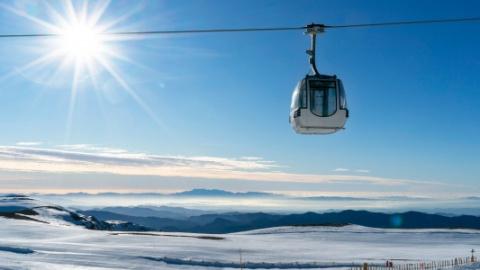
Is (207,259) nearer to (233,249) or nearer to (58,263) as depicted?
(233,249)

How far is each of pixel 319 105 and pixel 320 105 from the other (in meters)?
0.03

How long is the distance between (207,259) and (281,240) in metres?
21.0

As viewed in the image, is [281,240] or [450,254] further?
[281,240]

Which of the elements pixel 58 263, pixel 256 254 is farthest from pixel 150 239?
pixel 58 263

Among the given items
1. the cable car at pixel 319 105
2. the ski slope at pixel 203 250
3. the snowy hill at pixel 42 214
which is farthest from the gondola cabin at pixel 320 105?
the snowy hill at pixel 42 214

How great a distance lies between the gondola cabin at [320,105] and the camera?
492 inches

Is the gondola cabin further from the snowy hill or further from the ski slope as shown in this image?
the snowy hill

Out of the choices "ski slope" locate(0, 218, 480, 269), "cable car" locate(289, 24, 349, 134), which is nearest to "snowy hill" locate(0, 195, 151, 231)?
"ski slope" locate(0, 218, 480, 269)

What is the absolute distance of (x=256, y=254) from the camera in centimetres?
3947

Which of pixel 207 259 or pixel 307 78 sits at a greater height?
pixel 307 78

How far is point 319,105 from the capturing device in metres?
12.6

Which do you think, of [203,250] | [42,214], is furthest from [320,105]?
[42,214]

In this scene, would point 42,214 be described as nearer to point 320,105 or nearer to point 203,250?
point 203,250

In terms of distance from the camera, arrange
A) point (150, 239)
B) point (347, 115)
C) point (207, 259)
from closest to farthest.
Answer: point (347, 115) < point (207, 259) < point (150, 239)
